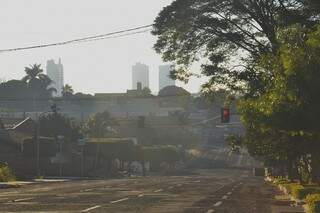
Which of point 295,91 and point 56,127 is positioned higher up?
point 56,127

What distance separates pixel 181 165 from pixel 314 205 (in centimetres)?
15556

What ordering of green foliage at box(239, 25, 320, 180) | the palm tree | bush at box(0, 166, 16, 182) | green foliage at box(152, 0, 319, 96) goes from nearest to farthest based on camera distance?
green foliage at box(239, 25, 320, 180) < green foliage at box(152, 0, 319, 96) < bush at box(0, 166, 16, 182) < the palm tree

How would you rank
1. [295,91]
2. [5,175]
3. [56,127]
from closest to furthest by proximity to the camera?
[295,91], [5,175], [56,127]

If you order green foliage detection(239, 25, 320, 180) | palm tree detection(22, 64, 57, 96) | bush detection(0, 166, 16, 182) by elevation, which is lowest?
bush detection(0, 166, 16, 182)

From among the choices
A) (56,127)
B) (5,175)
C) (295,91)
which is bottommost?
(5,175)

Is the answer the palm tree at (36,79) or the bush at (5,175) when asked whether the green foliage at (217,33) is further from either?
the palm tree at (36,79)

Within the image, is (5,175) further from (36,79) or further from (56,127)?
(36,79)

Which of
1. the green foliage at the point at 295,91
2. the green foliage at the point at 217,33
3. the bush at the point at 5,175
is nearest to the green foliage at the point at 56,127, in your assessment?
the bush at the point at 5,175

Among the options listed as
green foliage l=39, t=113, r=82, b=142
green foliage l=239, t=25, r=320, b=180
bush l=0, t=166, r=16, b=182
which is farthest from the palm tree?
green foliage l=239, t=25, r=320, b=180

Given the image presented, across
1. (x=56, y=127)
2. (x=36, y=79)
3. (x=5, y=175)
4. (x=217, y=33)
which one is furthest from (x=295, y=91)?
(x=36, y=79)

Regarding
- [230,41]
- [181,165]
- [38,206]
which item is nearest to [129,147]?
[181,165]

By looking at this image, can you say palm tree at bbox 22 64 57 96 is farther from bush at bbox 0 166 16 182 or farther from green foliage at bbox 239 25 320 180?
green foliage at bbox 239 25 320 180

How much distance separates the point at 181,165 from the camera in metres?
174

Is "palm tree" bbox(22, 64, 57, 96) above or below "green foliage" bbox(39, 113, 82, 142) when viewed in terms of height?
above
